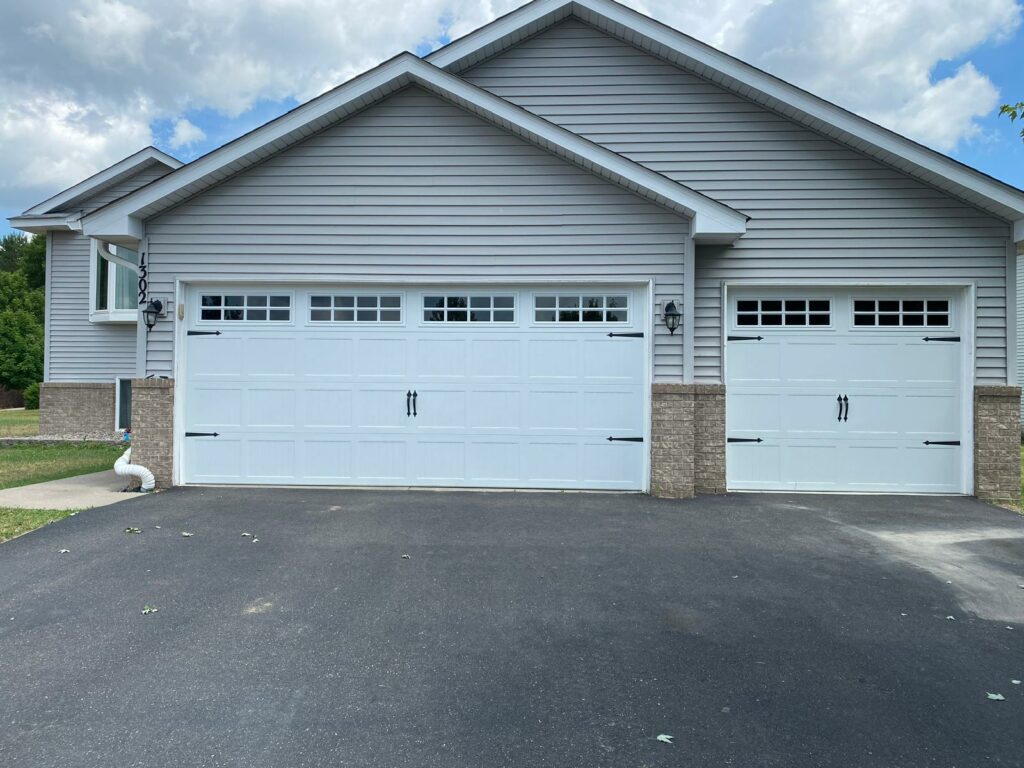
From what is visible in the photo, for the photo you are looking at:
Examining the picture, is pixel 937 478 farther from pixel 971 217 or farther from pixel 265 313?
pixel 265 313

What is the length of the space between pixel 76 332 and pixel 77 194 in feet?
9.39

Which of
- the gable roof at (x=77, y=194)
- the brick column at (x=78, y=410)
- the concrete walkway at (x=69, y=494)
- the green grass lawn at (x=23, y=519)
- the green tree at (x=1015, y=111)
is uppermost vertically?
the gable roof at (x=77, y=194)

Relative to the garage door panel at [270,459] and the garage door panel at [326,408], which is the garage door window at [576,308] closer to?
the garage door panel at [326,408]

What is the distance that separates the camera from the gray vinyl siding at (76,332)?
13.1 metres

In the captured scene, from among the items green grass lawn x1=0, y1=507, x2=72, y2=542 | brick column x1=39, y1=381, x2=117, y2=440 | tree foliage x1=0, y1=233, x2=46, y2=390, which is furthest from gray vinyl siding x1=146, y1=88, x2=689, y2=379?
tree foliage x1=0, y1=233, x2=46, y2=390

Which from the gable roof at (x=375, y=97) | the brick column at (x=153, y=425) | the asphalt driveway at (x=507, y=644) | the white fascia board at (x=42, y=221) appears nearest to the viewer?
the asphalt driveway at (x=507, y=644)

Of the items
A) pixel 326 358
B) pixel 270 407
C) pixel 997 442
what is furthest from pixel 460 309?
pixel 997 442

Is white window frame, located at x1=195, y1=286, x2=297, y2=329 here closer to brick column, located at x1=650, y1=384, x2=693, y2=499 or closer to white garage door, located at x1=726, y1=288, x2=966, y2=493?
brick column, located at x1=650, y1=384, x2=693, y2=499

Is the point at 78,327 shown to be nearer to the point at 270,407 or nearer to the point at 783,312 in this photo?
the point at 270,407

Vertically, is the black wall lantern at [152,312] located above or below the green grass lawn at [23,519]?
above

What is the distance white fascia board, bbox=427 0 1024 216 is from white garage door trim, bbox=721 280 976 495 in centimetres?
107

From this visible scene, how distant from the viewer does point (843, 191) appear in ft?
25.1

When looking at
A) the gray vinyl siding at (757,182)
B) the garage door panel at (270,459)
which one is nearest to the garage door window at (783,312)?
the gray vinyl siding at (757,182)

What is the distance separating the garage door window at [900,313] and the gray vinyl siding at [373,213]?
13.2ft
